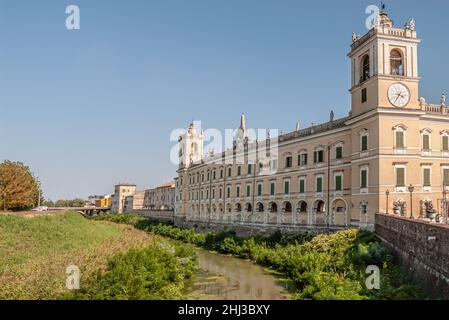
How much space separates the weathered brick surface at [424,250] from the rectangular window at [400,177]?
545cm

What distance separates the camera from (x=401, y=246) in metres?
19.8

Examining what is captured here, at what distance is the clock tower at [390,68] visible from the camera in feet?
88.8

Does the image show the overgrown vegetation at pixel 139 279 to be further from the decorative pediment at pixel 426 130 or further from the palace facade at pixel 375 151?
the decorative pediment at pixel 426 130

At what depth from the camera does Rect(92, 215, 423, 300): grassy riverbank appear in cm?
1759

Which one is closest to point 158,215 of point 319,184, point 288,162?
point 288,162

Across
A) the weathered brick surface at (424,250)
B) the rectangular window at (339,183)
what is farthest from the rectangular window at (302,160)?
the weathered brick surface at (424,250)

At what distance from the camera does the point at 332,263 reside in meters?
23.4

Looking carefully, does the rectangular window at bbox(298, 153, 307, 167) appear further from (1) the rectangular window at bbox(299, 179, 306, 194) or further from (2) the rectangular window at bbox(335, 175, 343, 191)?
(2) the rectangular window at bbox(335, 175, 343, 191)

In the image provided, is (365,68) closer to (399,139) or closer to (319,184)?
(399,139)

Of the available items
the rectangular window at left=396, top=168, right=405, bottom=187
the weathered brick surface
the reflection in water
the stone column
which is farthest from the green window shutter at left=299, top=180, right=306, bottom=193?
the weathered brick surface

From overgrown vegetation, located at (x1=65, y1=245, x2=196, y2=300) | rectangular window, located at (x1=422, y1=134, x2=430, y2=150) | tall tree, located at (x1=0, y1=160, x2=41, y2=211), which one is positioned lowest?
overgrown vegetation, located at (x1=65, y1=245, x2=196, y2=300)

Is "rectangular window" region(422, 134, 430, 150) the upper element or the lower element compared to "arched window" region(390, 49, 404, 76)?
lower
